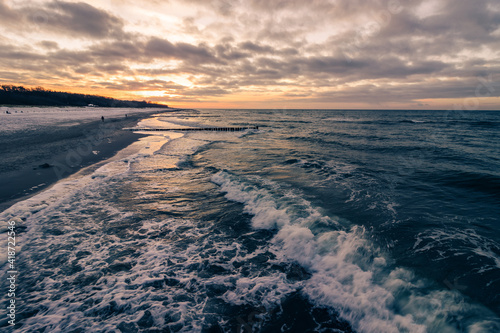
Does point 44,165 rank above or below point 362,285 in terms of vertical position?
above

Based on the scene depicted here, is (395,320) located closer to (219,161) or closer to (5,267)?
(5,267)

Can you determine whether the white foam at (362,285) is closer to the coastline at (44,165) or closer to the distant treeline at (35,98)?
the coastline at (44,165)

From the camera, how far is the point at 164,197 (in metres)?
11.0

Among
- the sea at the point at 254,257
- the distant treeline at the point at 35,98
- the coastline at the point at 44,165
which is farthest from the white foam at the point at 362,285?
the distant treeline at the point at 35,98

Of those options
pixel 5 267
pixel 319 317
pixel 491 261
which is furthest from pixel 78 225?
pixel 491 261

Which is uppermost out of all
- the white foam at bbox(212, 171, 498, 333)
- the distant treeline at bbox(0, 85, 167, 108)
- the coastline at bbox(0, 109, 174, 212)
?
the distant treeline at bbox(0, 85, 167, 108)

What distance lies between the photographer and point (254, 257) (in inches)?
266

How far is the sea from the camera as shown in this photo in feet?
15.3

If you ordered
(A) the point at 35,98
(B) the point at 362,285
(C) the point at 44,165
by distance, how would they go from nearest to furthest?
(B) the point at 362,285 → (C) the point at 44,165 → (A) the point at 35,98

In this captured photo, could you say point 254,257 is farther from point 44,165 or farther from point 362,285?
point 44,165

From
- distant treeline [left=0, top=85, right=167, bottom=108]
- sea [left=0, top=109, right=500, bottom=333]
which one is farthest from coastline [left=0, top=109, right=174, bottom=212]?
distant treeline [left=0, top=85, right=167, bottom=108]

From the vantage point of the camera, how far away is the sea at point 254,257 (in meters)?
4.67

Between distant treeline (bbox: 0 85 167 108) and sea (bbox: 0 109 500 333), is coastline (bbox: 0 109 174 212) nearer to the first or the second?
sea (bbox: 0 109 500 333)

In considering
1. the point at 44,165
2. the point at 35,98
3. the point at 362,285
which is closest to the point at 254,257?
the point at 362,285
